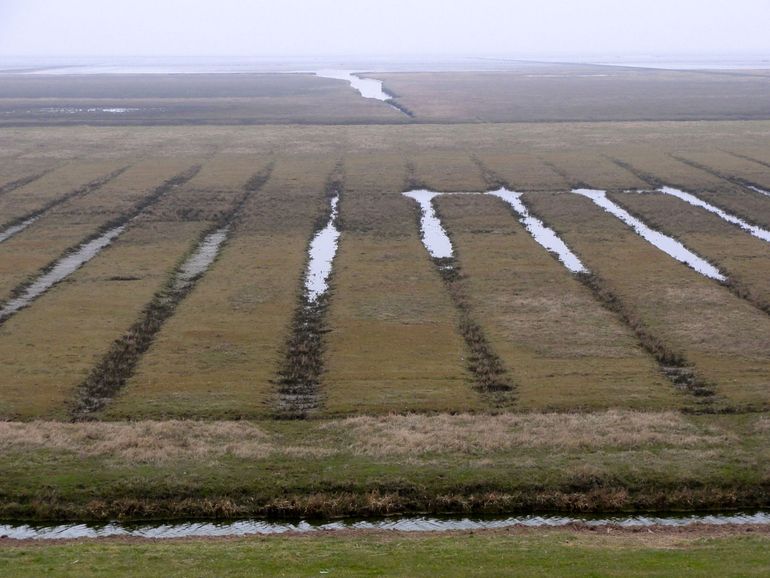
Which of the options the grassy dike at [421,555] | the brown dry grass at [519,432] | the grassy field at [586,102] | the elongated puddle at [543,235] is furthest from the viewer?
the grassy field at [586,102]

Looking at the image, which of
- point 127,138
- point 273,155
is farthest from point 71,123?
point 273,155

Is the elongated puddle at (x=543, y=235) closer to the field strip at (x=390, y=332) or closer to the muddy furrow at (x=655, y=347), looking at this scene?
the muddy furrow at (x=655, y=347)

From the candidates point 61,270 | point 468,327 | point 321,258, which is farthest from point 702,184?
point 61,270

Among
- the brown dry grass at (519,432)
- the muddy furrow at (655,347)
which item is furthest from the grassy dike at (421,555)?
the muddy furrow at (655,347)

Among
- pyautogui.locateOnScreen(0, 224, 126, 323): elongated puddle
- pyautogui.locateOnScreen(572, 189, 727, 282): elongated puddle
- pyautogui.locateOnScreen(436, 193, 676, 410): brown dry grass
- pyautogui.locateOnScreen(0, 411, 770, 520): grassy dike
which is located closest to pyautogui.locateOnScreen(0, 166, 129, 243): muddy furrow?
pyautogui.locateOnScreen(0, 224, 126, 323): elongated puddle

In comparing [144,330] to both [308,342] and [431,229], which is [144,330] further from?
[431,229]

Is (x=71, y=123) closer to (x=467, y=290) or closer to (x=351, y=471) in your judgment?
(x=467, y=290)
